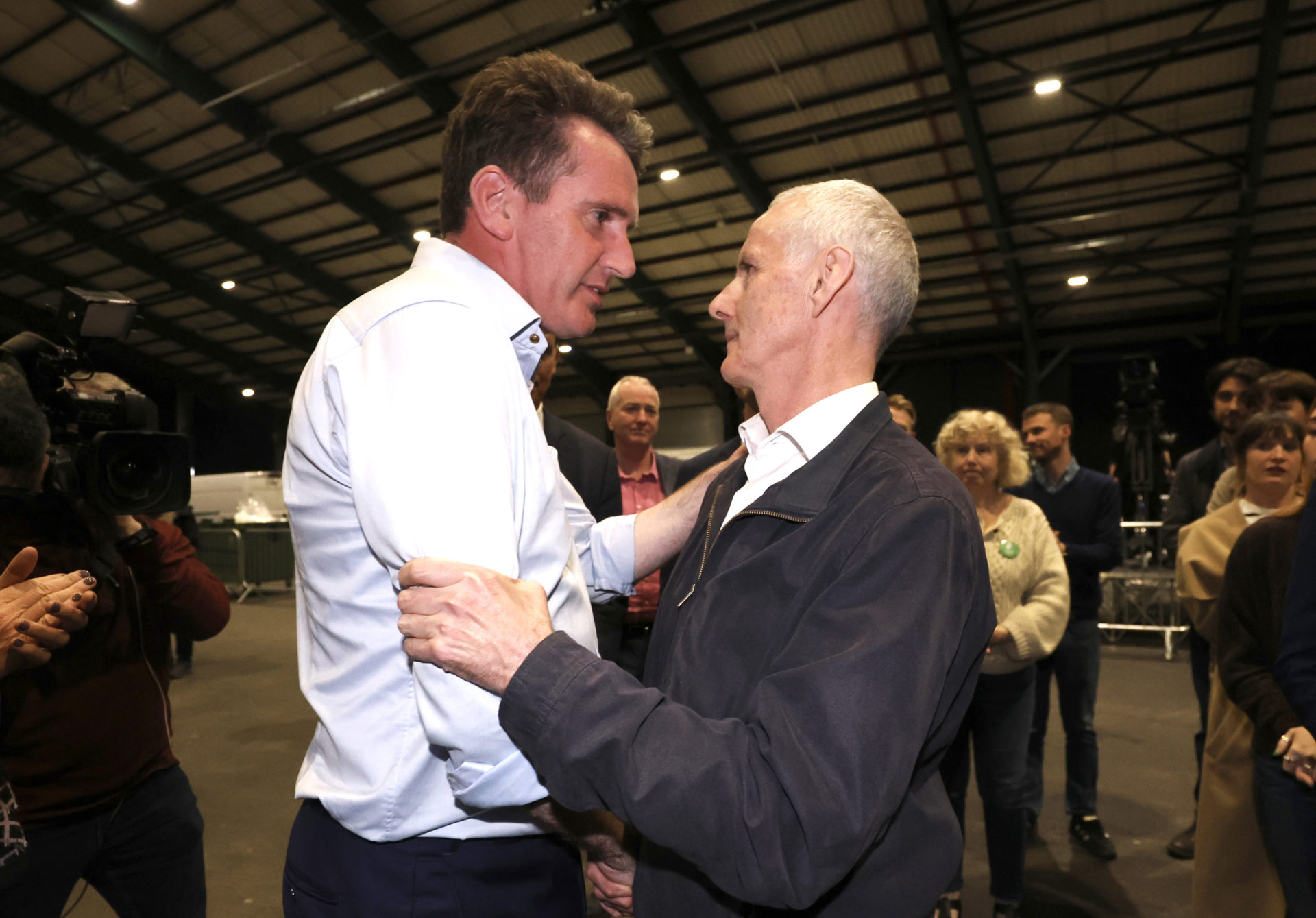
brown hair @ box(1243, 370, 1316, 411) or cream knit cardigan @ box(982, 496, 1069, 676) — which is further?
brown hair @ box(1243, 370, 1316, 411)

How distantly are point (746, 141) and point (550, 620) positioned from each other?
1088 centimetres

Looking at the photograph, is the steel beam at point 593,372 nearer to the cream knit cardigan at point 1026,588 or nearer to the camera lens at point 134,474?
the cream knit cardigan at point 1026,588

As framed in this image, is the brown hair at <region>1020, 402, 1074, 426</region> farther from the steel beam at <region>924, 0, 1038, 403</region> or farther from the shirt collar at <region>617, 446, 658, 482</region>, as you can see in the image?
the steel beam at <region>924, 0, 1038, 403</region>

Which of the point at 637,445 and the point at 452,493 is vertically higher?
the point at 637,445

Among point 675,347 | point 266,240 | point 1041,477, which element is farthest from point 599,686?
point 675,347

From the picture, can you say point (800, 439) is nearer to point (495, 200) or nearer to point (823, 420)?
point (823, 420)

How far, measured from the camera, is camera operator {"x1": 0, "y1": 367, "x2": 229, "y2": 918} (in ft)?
5.26

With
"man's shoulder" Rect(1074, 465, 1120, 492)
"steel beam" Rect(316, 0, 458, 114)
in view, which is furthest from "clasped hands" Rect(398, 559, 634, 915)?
"steel beam" Rect(316, 0, 458, 114)

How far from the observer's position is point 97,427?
5.71 ft

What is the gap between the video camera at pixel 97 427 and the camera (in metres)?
1.63

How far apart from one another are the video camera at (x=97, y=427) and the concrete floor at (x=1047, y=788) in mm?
2091

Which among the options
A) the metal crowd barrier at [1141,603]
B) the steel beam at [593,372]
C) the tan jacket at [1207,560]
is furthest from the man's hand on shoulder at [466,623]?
the steel beam at [593,372]

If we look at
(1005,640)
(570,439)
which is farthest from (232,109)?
(1005,640)

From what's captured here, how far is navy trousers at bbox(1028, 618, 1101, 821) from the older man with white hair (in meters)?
2.88
